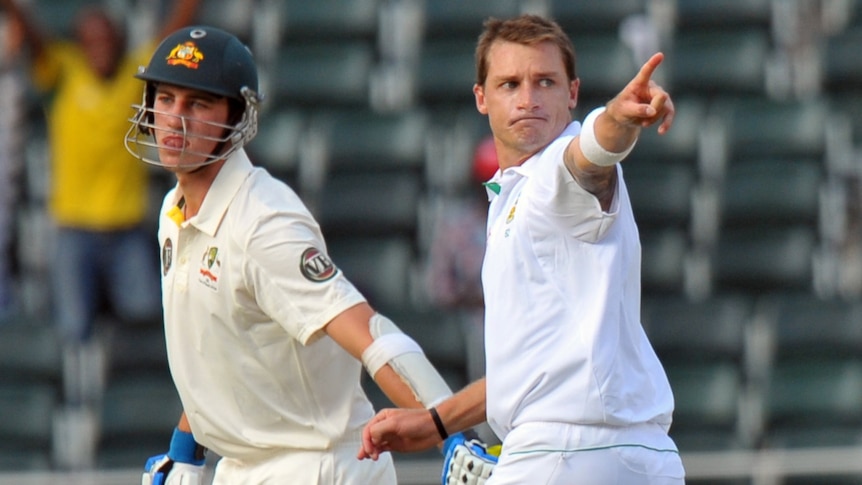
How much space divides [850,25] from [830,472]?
11.8ft

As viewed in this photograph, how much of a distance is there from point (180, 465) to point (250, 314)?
A: 0.66 metres

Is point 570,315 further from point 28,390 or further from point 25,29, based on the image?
point 25,29

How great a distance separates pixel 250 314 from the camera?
4.17 metres

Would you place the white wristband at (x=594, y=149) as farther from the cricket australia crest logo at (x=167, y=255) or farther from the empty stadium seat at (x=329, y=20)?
the empty stadium seat at (x=329, y=20)

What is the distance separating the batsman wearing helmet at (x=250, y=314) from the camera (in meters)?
4.04

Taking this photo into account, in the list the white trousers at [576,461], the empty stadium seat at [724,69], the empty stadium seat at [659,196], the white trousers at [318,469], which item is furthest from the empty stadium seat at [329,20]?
the white trousers at [576,461]

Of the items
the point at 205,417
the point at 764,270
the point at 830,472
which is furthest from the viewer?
the point at 764,270

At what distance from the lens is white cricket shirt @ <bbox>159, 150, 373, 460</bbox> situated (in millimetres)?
4059

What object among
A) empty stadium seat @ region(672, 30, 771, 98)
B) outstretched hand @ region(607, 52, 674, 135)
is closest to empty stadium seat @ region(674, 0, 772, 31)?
empty stadium seat @ region(672, 30, 771, 98)

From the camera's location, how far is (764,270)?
8352 millimetres

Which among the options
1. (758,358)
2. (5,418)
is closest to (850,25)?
(758,358)

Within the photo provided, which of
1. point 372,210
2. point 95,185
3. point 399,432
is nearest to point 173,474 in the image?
point 399,432

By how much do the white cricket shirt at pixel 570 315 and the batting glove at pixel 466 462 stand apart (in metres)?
0.22

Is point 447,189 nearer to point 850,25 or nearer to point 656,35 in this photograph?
point 656,35
